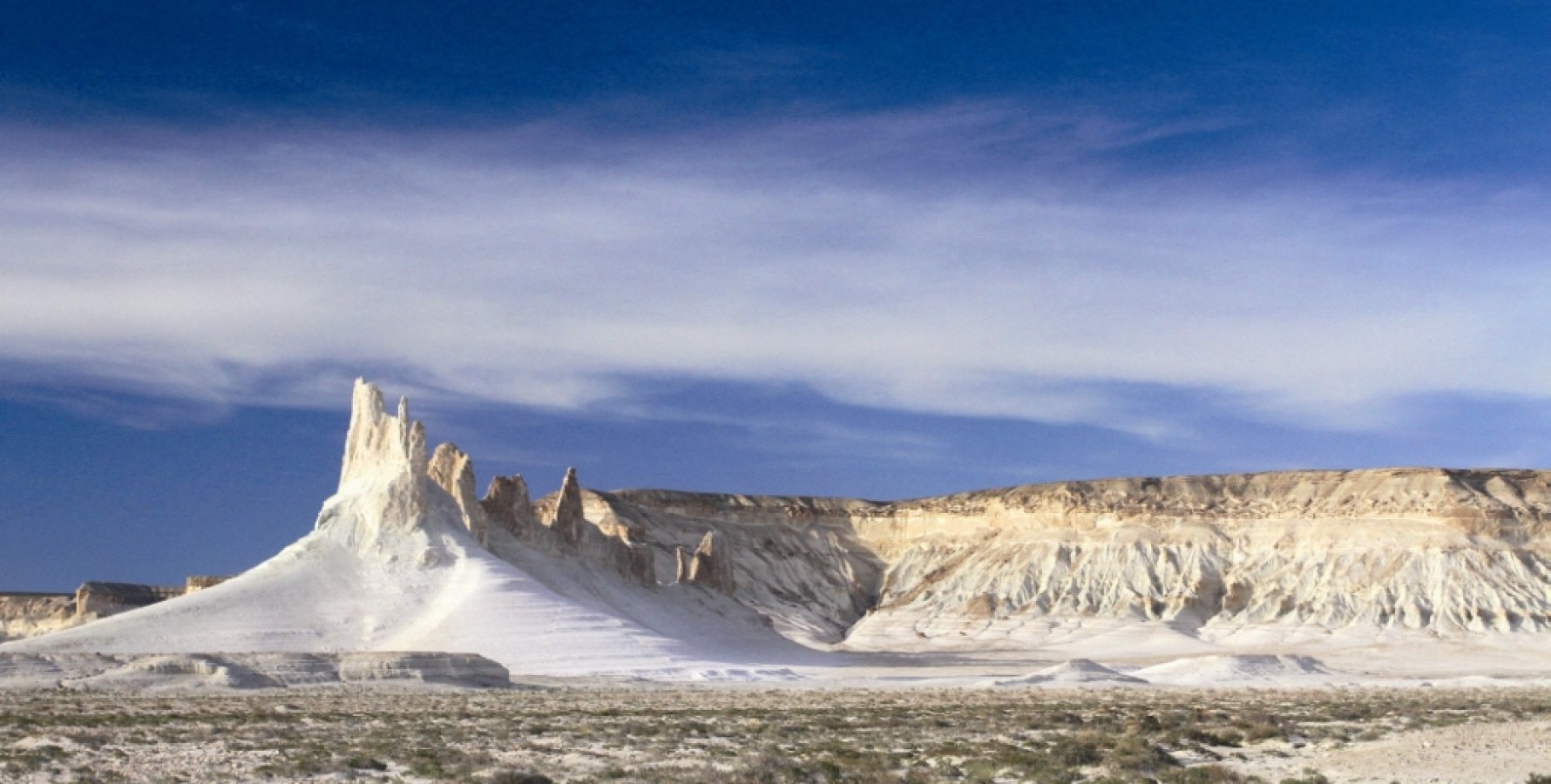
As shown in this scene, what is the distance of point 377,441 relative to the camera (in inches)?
3031

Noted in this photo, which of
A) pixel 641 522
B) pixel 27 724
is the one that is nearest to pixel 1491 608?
pixel 641 522

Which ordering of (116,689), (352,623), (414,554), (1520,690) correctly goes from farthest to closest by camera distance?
(414,554) → (352,623) → (1520,690) → (116,689)

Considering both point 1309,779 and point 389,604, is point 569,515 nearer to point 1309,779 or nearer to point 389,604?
point 389,604

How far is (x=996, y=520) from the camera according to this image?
420 ft

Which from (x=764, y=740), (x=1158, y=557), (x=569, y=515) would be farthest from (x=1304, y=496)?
(x=764, y=740)

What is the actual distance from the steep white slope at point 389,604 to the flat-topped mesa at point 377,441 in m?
0.08

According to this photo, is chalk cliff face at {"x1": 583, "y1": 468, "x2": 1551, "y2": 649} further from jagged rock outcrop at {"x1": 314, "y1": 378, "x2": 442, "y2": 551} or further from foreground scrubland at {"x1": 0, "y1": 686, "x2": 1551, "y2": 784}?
foreground scrubland at {"x1": 0, "y1": 686, "x2": 1551, "y2": 784}

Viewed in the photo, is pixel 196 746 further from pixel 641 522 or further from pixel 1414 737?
pixel 641 522

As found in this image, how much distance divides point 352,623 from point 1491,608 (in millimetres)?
70087

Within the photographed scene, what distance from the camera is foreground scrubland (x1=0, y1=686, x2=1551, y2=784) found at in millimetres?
25484

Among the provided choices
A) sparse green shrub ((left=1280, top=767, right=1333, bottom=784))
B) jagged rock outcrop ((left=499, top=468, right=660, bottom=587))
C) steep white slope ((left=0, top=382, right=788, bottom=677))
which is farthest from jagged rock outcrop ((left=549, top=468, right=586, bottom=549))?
sparse green shrub ((left=1280, top=767, right=1333, bottom=784))

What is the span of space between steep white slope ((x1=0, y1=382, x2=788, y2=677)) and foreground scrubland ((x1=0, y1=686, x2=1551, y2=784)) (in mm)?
15804

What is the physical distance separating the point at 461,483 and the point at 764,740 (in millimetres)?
50862

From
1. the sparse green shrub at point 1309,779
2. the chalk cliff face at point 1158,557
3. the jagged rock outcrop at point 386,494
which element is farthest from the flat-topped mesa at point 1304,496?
the sparse green shrub at point 1309,779
